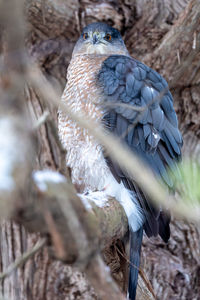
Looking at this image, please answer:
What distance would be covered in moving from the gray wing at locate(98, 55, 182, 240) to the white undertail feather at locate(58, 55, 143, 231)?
0.28 feet

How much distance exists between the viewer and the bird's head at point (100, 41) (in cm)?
425

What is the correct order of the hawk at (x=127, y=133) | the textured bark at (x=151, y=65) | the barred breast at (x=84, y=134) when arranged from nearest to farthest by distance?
the hawk at (x=127, y=133), the barred breast at (x=84, y=134), the textured bark at (x=151, y=65)

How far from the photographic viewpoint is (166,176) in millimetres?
3346

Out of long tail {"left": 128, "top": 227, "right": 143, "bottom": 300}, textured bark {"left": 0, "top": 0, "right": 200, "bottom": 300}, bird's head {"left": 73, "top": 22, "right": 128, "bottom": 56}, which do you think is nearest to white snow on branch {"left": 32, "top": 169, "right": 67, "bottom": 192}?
long tail {"left": 128, "top": 227, "right": 143, "bottom": 300}

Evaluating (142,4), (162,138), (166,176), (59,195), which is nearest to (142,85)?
(162,138)

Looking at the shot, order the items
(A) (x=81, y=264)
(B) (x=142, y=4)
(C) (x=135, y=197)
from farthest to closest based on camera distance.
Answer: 1. (B) (x=142, y=4)
2. (C) (x=135, y=197)
3. (A) (x=81, y=264)

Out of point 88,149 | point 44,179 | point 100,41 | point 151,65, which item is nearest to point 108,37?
point 100,41

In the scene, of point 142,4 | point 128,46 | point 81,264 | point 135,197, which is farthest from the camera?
point 128,46

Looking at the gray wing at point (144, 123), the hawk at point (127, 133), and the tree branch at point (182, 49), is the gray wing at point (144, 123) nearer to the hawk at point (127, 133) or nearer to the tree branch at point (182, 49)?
the hawk at point (127, 133)

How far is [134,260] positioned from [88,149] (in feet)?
3.11

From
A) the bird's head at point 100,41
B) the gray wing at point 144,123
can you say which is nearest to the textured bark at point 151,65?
the bird's head at point 100,41

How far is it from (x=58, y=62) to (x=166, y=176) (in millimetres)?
2048

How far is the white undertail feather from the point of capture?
335 cm

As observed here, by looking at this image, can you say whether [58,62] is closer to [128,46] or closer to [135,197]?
[128,46]
